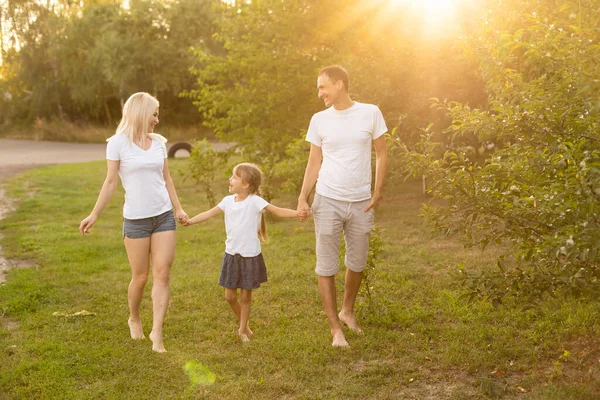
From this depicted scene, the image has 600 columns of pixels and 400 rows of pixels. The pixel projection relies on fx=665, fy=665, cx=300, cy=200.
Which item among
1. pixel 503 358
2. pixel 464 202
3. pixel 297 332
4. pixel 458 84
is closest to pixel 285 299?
pixel 297 332

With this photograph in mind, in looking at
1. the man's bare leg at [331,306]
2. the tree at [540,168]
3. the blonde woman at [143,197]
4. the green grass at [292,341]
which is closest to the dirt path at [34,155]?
the green grass at [292,341]

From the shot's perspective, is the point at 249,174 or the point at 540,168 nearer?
the point at 540,168

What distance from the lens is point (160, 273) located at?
5.46 metres

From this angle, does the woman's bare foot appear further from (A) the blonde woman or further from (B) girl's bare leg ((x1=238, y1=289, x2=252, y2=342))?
(A) the blonde woman

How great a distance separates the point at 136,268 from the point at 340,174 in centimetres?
184

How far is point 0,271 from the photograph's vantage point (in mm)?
8516

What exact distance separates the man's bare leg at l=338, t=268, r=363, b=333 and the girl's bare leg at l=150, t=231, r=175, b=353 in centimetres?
153

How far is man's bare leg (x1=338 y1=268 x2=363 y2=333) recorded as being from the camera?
5789 millimetres

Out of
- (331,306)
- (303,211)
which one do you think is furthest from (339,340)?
(303,211)

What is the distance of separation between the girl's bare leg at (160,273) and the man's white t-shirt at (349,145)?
1.35m

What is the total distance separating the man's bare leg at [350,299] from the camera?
579cm

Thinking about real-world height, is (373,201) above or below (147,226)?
above

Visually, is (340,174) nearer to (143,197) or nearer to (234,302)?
(234,302)

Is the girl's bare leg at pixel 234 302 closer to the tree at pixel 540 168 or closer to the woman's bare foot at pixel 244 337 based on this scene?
the woman's bare foot at pixel 244 337
